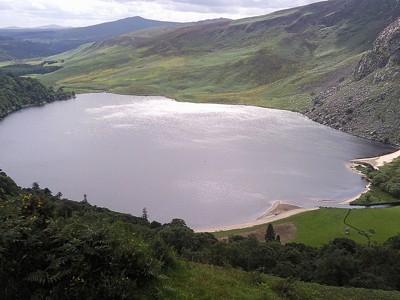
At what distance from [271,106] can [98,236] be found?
187m

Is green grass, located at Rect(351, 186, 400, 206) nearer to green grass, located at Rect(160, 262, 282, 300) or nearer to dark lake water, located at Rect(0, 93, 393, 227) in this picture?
dark lake water, located at Rect(0, 93, 393, 227)

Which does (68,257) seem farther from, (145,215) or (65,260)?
(145,215)

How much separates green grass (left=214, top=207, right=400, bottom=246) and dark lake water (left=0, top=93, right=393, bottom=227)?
9.02 m

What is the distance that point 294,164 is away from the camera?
111 metres

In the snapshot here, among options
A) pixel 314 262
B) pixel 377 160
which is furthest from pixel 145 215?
pixel 377 160

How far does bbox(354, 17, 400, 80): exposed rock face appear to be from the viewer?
178m

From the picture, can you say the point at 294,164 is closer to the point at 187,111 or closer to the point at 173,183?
the point at 173,183

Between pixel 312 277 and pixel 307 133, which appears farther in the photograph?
pixel 307 133

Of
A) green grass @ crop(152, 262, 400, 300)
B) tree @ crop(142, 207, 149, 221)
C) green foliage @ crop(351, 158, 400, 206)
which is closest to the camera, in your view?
green grass @ crop(152, 262, 400, 300)

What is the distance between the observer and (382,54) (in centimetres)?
18450

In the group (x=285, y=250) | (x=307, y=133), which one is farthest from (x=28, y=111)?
(x=285, y=250)

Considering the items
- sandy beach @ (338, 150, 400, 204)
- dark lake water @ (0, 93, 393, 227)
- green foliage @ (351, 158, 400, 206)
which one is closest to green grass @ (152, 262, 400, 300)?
dark lake water @ (0, 93, 393, 227)

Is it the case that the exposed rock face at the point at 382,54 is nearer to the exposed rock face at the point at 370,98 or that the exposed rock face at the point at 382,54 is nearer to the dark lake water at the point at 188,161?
the exposed rock face at the point at 370,98

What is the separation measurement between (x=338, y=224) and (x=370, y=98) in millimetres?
101780
